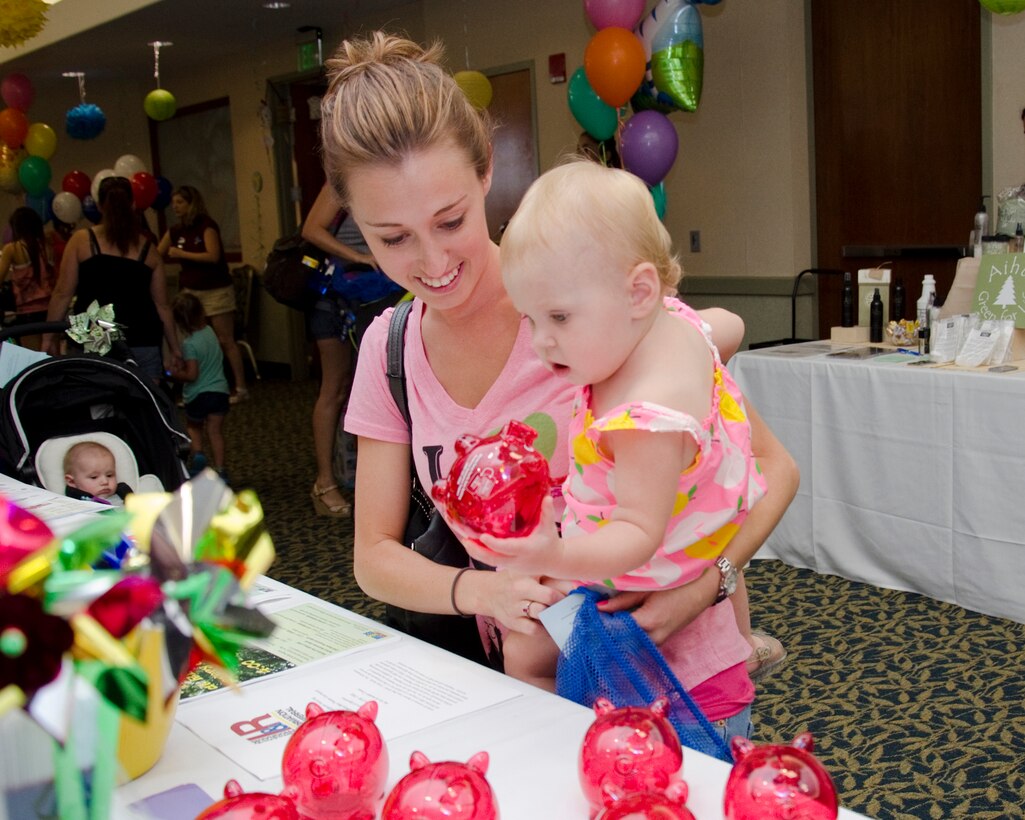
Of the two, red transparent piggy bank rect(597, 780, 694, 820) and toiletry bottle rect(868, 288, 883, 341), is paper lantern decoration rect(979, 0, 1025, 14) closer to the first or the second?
toiletry bottle rect(868, 288, 883, 341)

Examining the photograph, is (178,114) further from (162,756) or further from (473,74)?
(162,756)

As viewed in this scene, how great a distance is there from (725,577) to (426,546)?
0.41 meters

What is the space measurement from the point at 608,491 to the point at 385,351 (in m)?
0.46

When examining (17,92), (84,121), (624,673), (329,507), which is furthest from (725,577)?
(84,121)

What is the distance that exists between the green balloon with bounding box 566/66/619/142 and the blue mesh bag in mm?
5003

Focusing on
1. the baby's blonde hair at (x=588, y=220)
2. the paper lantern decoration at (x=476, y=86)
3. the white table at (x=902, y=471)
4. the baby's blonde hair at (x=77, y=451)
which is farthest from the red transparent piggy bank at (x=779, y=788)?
the paper lantern decoration at (x=476, y=86)

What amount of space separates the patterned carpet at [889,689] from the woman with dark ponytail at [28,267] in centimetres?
456

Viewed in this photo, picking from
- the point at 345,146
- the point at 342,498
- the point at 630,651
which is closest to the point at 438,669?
the point at 630,651

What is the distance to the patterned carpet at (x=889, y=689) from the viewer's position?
2412mm

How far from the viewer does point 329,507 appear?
17.1 feet

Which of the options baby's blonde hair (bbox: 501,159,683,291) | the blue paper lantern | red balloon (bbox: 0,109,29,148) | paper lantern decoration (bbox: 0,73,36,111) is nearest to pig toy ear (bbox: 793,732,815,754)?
baby's blonde hair (bbox: 501,159,683,291)

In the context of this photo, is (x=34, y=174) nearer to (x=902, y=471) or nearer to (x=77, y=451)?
(x=77, y=451)

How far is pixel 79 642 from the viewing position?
51 cm

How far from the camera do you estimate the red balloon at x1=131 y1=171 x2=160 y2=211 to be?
10242mm
